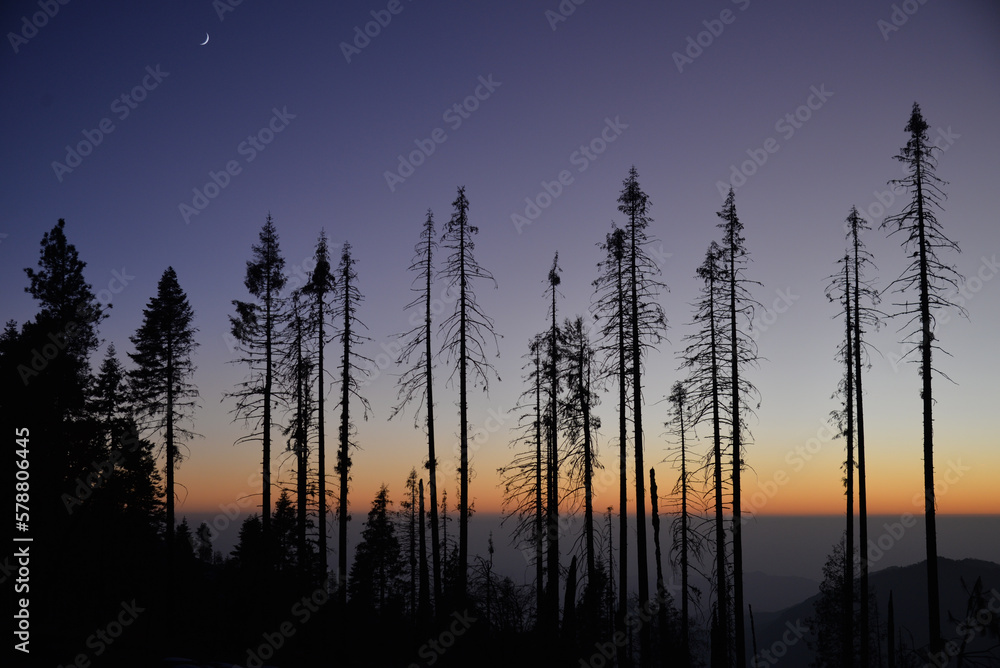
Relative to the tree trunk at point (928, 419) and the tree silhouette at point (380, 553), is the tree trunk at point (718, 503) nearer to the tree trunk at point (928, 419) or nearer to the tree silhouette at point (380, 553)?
the tree trunk at point (928, 419)

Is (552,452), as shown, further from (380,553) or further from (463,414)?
(380,553)

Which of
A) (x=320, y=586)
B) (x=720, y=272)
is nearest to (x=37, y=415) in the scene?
(x=320, y=586)

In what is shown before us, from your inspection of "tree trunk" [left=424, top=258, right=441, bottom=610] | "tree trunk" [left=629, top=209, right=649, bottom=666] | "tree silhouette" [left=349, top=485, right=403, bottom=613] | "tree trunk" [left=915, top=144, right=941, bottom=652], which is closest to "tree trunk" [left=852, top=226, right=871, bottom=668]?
"tree trunk" [left=915, top=144, right=941, bottom=652]

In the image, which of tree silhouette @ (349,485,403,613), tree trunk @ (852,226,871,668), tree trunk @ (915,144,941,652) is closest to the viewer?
tree trunk @ (915,144,941,652)

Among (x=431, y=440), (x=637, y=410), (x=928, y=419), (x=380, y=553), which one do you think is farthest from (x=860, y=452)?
(x=380, y=553)

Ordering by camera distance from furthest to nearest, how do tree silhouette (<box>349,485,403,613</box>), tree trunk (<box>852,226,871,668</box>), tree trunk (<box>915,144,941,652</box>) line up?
tree silhouette (<box>349,485,403,613</box>) → tree trunk (<box>852,226,871,668</box>) → tree trunk (<box>915,144,941,652</box>)

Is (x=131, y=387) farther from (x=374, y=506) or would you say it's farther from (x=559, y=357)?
(x=374, y=506)

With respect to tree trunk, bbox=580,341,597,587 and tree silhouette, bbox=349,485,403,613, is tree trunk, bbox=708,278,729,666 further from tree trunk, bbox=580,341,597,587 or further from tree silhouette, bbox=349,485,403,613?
tree silhouette, bbox=349,485,403,613

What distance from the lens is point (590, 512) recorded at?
2791 cm

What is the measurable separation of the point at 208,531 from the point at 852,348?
127 m

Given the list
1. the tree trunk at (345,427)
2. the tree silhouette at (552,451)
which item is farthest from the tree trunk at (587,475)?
the tree trunk at (345,427)

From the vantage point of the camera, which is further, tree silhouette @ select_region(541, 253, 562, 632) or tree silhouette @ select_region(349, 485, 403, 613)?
tree silhouette @ select_region(349, 485, 403, 613)

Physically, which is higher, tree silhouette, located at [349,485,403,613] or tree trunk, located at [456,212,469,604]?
tree trunk, located at [456,212,469,604]

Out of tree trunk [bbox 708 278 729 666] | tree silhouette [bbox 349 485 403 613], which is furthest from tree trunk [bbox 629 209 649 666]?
tree silhouette [bbox 349 485 403 613]
